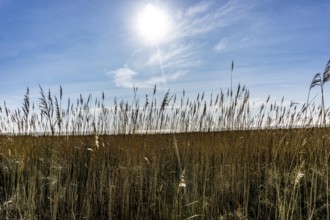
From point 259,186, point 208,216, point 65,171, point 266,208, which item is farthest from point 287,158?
point 65,171

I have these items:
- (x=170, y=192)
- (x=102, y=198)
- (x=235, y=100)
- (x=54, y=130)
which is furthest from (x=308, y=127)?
(x=54, y=130)

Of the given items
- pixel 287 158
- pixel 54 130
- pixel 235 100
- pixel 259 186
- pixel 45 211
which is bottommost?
pixel 45 211

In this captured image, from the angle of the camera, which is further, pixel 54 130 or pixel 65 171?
pixel 54 130

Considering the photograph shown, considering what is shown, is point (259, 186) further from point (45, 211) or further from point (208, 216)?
point (45, 211)

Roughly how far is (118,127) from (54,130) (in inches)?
51.4

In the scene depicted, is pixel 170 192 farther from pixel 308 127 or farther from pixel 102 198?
pixel 308 127

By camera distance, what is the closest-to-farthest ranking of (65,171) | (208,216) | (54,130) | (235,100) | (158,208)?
(208,216)
(158,208)
(65,171)
(54,130)
(235,100)

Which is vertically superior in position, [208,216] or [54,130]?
[54,130]

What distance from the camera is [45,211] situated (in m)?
4.00

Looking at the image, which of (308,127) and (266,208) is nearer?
(266,208)

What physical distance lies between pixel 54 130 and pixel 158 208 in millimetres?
2349

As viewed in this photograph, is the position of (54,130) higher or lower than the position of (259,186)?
higher

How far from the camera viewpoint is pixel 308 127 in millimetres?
5906

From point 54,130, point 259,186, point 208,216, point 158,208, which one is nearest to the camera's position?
Result: point 208,216
